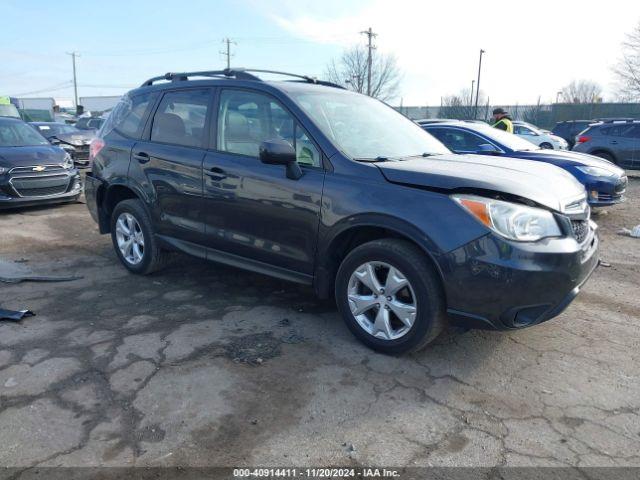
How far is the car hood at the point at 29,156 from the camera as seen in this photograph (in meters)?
7.98

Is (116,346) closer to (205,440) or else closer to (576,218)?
(205,440)

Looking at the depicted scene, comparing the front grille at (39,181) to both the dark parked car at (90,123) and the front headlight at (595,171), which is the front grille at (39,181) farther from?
the dark parked car at (90,123)

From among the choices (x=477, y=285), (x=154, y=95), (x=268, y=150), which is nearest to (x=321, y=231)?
(x=268, y=150)

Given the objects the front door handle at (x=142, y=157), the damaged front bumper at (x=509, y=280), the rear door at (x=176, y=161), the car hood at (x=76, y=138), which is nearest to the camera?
the damaged front bumper at (x=509, y=280)

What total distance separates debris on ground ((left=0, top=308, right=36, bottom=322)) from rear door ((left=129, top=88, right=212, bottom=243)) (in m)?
1.30

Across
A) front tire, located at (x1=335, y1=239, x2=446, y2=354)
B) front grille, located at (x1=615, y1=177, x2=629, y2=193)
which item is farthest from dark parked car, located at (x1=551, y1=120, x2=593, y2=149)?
front tire, located at (x1=335, y1=239, x2=446, y2=354)

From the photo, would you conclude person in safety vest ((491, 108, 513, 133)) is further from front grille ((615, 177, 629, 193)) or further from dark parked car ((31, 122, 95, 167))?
dark parked car ((31, 122, 95, 167))

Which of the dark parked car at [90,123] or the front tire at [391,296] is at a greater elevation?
the dark parked car at [90,123]

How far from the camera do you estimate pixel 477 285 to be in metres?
2.95

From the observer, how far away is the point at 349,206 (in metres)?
3.38

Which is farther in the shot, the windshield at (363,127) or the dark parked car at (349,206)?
the windshield at (363,127)

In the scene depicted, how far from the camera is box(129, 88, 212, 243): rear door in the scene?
434 centimetres

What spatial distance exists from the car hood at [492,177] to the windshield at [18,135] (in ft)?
25.8

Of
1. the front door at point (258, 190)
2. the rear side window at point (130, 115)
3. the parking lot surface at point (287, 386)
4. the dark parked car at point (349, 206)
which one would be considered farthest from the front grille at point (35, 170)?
the front door at point (258, 190)
